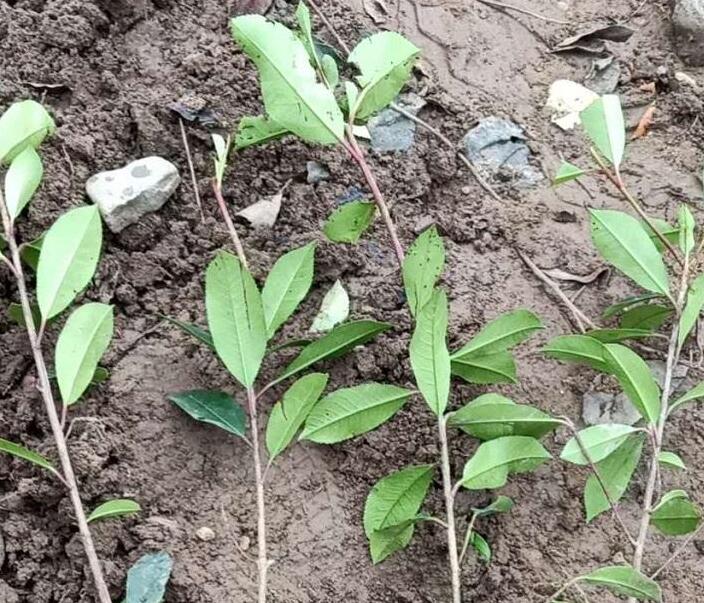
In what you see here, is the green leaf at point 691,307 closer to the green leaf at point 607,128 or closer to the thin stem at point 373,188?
the green leaf at point 607,128

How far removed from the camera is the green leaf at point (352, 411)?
52.0 inches

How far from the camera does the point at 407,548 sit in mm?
1347

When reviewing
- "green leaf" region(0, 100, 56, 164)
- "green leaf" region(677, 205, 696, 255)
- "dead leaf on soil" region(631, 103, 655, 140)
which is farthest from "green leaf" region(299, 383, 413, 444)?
"dead leaf on soil" region(631, 103, 655, 140)

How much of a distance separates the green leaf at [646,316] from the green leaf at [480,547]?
0.38 meters

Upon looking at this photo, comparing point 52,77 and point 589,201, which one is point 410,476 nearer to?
point 589,201

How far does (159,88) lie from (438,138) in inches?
18.0

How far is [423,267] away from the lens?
139 centimetres

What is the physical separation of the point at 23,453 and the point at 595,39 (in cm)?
122

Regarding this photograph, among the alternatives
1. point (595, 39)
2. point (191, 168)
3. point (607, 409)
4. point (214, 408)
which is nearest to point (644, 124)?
point (595, 39)

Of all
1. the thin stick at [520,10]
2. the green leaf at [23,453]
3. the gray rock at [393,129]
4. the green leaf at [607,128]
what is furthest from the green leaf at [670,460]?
the thin stick at [520,10]

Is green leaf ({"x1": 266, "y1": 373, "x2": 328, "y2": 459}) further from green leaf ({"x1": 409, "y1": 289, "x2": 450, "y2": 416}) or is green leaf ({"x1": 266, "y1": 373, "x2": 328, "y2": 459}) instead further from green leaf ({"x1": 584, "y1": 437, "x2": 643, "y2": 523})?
green leaf ({"x1": 584, "y1": 437, "x2": 643, "y2": 523})

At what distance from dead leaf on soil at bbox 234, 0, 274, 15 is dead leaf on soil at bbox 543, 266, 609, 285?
0.65 metres

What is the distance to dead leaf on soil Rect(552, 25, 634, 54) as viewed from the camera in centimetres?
183

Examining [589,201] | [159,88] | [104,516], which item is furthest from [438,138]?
[104,516]
